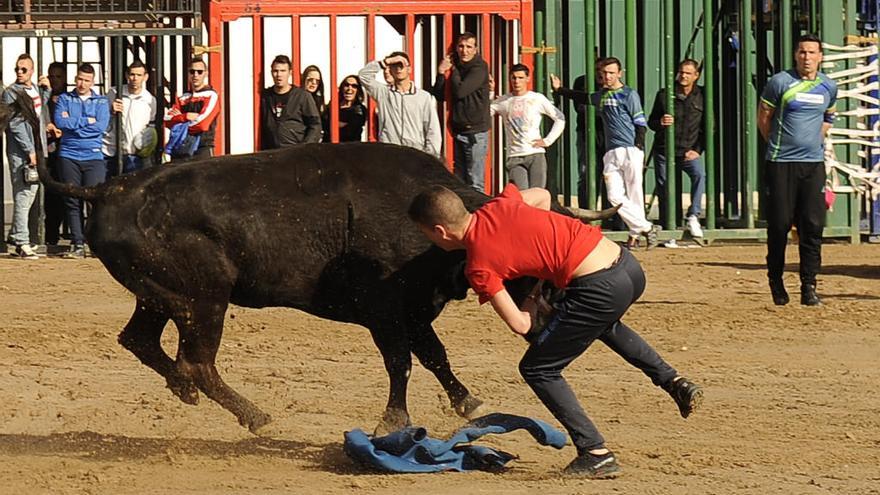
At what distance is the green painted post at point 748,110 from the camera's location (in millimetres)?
17031

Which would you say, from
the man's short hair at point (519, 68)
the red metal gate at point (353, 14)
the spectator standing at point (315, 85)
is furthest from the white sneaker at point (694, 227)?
the spectator standing at point (315, 85)

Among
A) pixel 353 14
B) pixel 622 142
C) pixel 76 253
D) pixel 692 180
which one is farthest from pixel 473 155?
pixel 76 253

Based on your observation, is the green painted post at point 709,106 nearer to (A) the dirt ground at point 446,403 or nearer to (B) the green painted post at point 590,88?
(B) the green painted post at point 590,88

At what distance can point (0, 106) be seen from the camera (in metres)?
8.47

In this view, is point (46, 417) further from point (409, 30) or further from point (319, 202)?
point (409, 30)

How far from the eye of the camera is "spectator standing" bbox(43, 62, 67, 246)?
52.1ft

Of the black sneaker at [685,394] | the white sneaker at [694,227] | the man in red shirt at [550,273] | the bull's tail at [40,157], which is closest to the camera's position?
the man in red shirt at [550,273]

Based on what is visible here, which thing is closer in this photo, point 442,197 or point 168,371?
point 442,197

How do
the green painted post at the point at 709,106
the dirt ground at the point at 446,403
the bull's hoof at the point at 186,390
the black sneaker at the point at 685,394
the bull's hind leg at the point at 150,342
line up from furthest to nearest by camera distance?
the green painted post at the point at 709,106, the bull's hind leg at the point at 150,342, the bull's hoof at the point at 186,390, the black sneaker at the point at 685,394, the dirt ground at the point at 446,403

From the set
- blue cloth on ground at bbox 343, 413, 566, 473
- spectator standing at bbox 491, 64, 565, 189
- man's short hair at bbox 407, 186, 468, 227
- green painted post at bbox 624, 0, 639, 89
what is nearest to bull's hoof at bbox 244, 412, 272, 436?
blue cloth on ground at bbox 343, 413, 566, 473

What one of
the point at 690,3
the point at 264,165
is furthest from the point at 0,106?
the point at 690,3

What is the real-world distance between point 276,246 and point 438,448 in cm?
130

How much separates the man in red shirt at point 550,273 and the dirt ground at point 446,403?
1.21 ft

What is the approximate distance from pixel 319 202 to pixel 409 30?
8.69 m
